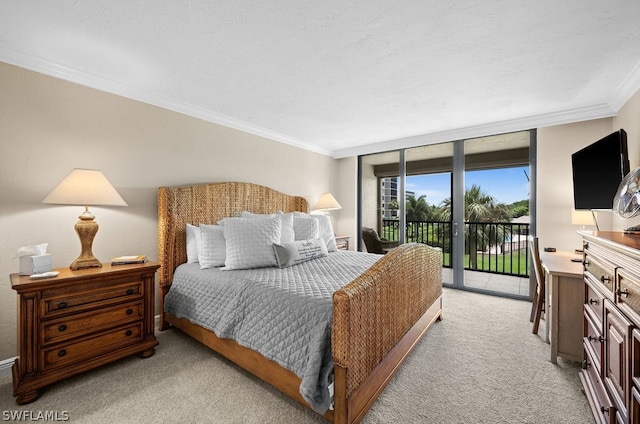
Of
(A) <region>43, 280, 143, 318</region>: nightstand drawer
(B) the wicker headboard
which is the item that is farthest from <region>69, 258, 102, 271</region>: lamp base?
(B) the wicker headboard

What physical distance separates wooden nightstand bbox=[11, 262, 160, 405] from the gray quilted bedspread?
1.23 ft

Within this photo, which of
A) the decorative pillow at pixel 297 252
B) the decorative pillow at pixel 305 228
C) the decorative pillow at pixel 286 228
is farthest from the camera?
the decorative pillow at pixel 305 228

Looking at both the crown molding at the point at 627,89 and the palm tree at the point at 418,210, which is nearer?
the crown molding at the point at 627,89

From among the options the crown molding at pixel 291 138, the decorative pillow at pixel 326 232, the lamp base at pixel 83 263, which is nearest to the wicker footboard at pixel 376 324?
the decorative pillow at pixel 326 232

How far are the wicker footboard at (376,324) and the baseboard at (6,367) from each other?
8.15 feet

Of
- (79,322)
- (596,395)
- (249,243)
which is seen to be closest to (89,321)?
(79,322)

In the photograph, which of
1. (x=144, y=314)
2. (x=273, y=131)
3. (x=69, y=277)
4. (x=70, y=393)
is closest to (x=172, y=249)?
(x=144, y=314)

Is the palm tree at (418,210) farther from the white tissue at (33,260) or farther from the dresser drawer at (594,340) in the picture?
the white tissue at (33,260)

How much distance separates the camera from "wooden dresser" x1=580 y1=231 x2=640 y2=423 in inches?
40.2

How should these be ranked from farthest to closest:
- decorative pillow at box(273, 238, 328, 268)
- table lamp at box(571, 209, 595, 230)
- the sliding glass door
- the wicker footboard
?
the sliding glass door < table lamp at box(571, 209, 595, 230) < decorative pillow at box(273, 238, 328, 268) < the wicker footboard

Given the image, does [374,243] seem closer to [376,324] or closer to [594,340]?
[376,324]

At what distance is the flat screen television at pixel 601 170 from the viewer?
2.05 metres

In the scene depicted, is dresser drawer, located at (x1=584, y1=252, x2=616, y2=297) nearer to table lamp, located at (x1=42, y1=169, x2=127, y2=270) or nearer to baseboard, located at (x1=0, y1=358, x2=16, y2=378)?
table lamp, located at (x1=42, y1=169, x2=127, y2=270)

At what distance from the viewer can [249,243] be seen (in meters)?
2.51
